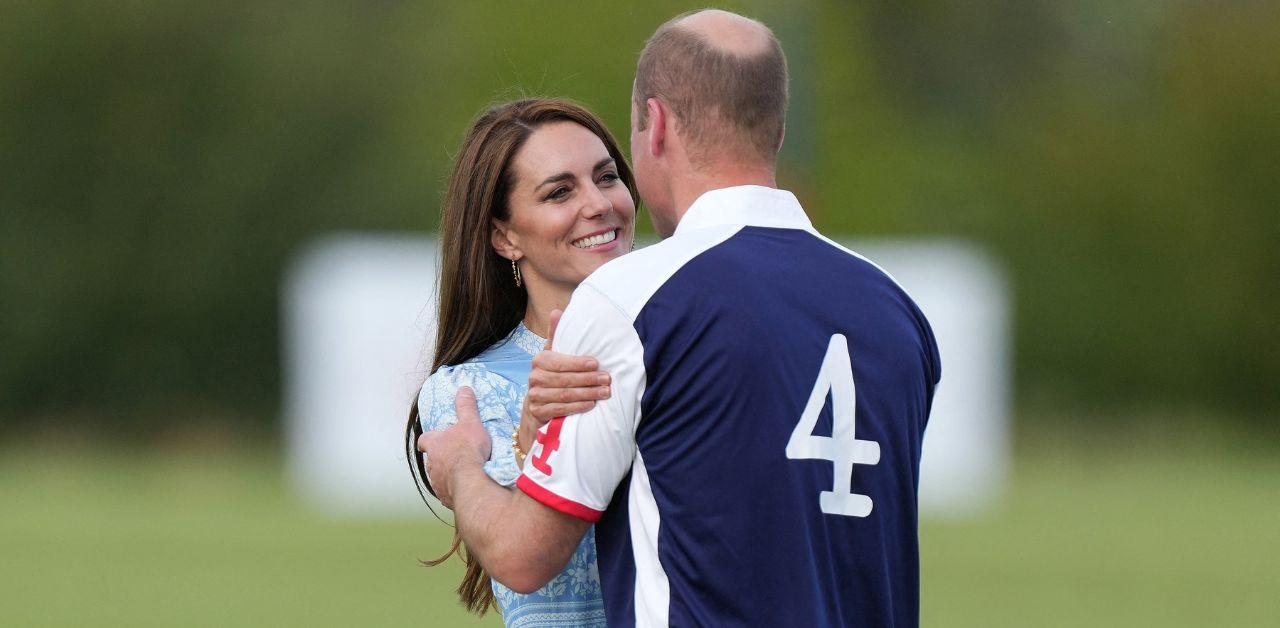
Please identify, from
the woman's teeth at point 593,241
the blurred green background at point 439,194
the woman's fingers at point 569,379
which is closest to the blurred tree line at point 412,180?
the blurred green background at point 439,194

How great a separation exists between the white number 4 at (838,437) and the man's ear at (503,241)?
1.04 metres

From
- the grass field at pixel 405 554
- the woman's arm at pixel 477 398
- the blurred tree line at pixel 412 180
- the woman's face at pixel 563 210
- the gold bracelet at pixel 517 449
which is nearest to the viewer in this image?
the gold bracelet at pixel 517 449

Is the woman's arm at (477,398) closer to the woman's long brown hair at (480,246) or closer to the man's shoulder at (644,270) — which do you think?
the woman's long brown hair at (480,246)

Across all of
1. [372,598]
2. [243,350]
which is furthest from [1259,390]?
[372,598]

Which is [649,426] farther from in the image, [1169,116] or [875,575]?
[1169,116]

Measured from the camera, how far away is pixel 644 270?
248 centimetres

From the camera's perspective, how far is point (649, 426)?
249cm

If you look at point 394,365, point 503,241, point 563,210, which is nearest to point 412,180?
point 394,365

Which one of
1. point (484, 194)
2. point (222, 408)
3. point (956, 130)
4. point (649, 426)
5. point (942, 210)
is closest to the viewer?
point (649, 426)

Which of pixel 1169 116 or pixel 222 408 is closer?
pixel 222 408

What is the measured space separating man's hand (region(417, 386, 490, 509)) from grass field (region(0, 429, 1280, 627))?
234 inches

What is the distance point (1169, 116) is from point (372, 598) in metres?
15.5

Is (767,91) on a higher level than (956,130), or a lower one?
higher

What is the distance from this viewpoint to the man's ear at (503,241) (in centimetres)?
340
